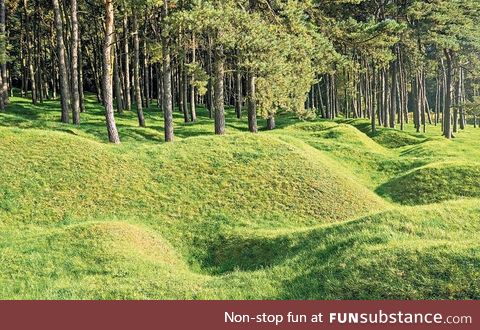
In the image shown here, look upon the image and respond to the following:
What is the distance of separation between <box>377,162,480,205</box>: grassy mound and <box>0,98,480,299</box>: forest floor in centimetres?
12

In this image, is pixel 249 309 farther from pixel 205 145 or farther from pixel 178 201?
pixel 205 145

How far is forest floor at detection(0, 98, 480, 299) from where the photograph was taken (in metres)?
12.4

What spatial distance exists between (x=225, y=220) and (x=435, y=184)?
543 inches

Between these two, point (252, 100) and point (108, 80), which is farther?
point (252, 100)

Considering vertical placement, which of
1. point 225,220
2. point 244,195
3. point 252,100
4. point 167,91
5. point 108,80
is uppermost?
point 108,80

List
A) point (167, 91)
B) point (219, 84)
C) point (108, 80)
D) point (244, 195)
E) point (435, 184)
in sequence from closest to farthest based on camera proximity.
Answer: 1. point (244, 195)
2. point (435, 184)
3. point (108, 80)
4. point (167, 91)
5. point (219, 84)

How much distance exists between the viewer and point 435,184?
28188 mm

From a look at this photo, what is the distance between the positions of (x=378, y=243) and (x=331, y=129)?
31804mm

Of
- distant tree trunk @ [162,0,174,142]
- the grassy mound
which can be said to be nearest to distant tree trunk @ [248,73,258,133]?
distant tree trunk @ [162,0,174,142]

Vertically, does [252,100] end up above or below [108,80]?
below

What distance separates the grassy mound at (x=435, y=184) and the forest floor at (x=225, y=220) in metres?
0.12

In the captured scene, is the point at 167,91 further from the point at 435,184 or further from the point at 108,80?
the point at 435,184

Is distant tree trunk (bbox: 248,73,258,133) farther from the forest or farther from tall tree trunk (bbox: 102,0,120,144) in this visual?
tall tree trunk (bbox: 102,0,120,144)

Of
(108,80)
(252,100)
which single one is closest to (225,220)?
(108,80)
